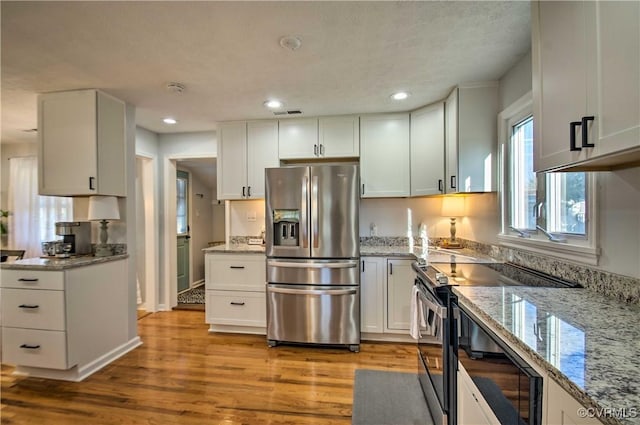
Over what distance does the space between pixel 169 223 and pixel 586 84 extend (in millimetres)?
4132

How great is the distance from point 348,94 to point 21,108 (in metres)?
3.23

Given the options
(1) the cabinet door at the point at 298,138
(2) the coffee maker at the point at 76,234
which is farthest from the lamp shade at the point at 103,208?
(1) the cabinet door at the point at 298,138

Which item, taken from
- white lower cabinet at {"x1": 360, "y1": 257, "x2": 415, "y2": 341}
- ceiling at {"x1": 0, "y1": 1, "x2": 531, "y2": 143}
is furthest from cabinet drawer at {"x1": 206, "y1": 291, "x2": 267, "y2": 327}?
ceiling at {"x1": 0, "y1": 1, "x2": 531, "y2": 143}

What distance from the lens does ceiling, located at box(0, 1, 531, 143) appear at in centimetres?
155

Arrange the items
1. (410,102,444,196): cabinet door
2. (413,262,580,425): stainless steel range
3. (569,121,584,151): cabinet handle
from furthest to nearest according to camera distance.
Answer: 1. (410,102,444,196): cabinet door
2. (569,121,584,151): cabinet handle
3. (413,262,580,425): stainless steel range

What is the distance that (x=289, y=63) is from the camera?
2094 millimetres

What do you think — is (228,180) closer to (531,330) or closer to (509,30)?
(509,30)

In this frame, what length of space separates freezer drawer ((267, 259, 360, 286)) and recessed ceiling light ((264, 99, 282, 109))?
1.55 meters

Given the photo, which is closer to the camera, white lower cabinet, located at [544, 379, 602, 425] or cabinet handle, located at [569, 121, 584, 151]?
white lower cabinet, located at [544, 379, 602, 425]

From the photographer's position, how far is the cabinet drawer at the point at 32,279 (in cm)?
225

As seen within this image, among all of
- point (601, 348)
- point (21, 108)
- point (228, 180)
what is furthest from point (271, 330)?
point (21, 108)

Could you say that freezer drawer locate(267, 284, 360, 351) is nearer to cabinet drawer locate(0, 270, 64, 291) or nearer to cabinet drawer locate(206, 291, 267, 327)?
cabinet drawer locate(206, 291, 267, 327)

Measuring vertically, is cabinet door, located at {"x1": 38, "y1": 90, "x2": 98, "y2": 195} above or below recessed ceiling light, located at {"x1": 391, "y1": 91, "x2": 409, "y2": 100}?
below

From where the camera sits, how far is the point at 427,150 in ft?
9.68
